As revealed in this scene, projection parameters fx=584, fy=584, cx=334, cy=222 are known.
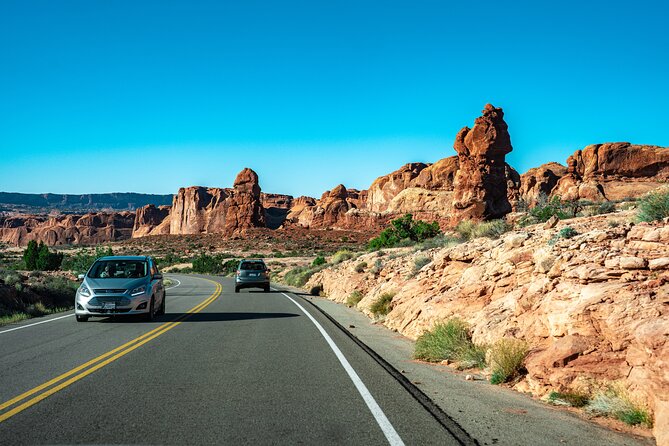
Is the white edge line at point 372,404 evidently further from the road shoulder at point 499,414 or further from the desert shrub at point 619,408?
the desert shrub at point 619,408

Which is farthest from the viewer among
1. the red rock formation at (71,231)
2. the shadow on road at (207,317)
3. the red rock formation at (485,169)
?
the red rock formation at (71,231)

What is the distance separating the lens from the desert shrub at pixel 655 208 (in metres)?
12.1

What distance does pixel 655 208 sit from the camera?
40.5 ft

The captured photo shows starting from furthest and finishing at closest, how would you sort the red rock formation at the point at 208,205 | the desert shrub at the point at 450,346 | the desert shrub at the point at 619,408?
the red rock formation at the point at 208,205
the desert shrub at the point at 450,346
the desert shrub at the point at 619,408

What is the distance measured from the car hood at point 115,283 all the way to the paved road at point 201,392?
1962 millimetres

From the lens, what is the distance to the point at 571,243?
10.7m

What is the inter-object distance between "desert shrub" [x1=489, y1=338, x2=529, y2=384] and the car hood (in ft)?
31.6

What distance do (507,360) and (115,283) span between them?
10334 millimetres

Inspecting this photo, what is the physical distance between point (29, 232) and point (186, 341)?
19400 cm

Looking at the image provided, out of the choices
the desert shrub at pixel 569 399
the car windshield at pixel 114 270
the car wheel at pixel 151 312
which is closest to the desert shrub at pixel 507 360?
the desert shrub at pixel 569 399

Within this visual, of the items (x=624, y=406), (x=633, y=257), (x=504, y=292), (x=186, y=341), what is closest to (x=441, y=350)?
(x=504, y=292)

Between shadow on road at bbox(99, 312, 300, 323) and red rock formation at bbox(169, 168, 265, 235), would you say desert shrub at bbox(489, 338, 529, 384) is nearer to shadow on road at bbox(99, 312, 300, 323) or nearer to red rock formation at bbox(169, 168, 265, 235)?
shadow on road at bbox(99, 312, 300, 323)

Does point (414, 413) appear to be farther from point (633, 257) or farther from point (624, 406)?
point (633, 257)

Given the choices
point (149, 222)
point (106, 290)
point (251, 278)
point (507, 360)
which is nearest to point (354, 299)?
point (251, 278)
